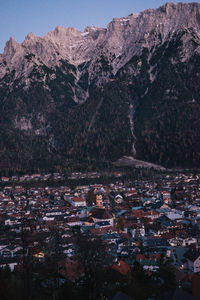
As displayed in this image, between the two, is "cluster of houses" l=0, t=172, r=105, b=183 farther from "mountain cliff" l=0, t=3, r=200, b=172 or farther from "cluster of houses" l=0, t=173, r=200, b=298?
"mountain cliff" l=0, t=3, r=200, b=172

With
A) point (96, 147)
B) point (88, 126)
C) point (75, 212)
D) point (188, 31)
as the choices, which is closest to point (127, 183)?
point (75, 212)

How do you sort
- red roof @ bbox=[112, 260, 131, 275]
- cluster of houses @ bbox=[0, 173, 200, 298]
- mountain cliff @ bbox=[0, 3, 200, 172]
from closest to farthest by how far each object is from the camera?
red roof @ bbox=[112, 260, 131, 275], cluster of houses @ bbox=[0, 173, 200, 298], mountain cliff @ bbox=[0, 3, 200, 172]

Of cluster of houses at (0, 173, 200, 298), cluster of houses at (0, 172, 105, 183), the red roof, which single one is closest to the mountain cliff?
cluster of houses at (0, 172, 105, 183)

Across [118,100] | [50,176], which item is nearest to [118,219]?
[50,176]

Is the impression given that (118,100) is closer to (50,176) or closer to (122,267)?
(50,176)

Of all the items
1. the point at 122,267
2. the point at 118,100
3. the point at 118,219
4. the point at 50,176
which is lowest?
the point at 118,219

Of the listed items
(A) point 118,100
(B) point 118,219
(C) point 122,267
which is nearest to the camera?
(C) point 122,267

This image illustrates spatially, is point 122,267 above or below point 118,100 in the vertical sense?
below

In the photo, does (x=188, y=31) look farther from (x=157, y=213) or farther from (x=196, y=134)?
(x=157, y=213)
